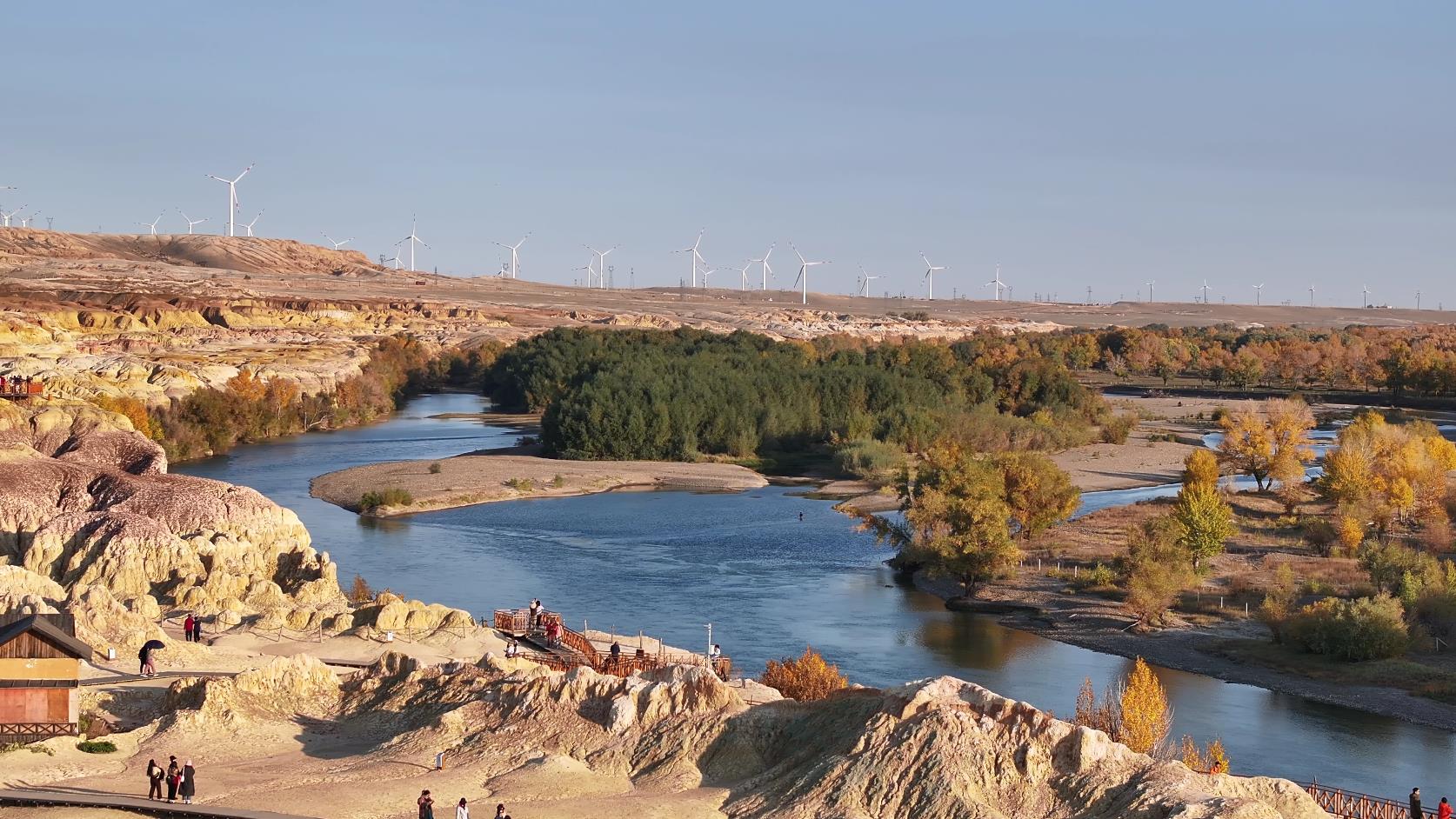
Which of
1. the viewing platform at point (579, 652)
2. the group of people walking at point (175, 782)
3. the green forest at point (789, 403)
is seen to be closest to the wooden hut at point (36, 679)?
the group of people walking at point (175, 782)

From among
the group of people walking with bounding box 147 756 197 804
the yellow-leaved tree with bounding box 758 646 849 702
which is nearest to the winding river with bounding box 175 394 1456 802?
the yellow-leaved tree with bounding box 758 646 849 702

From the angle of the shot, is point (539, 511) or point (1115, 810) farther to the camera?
point (539, 511)

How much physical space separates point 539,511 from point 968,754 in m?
53.3

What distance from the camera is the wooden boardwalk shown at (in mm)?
26578

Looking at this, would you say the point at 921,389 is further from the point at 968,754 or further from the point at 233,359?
the point at 968,754

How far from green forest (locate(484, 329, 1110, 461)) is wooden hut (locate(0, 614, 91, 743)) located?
222ft

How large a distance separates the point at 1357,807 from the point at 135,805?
2143 centimetres

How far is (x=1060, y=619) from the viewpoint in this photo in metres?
55.8

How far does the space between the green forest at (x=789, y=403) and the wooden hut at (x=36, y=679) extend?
67794 mm

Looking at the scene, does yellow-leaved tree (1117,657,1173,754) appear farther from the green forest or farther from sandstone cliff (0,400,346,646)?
the green forest

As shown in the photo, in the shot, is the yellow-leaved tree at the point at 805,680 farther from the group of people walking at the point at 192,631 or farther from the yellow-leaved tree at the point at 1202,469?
the yellow-leaved tree at the point at 1202,469

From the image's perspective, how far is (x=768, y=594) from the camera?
190 ft

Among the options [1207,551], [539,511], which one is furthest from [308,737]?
[539,511]

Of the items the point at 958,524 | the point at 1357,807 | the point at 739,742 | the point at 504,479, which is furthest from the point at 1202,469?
the point at 739,742
